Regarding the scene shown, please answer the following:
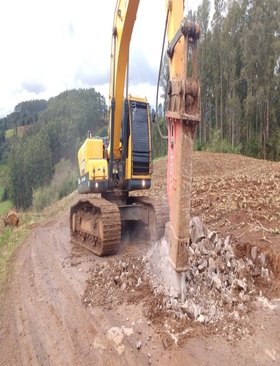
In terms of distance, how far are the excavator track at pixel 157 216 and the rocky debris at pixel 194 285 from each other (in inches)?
28.2

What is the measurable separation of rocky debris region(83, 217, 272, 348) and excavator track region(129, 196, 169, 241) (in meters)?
0.72

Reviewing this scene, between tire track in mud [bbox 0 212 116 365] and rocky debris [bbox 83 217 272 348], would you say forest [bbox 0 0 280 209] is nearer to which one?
tire track in mud [bbox 0 212 116 365]

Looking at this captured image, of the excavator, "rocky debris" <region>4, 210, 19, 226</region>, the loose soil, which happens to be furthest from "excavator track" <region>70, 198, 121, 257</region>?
"rocky debris" <region>4, 210, 19, 226</region>

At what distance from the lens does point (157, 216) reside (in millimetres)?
5949

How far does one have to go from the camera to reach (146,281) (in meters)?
4.52

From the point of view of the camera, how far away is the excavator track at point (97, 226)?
5.85m

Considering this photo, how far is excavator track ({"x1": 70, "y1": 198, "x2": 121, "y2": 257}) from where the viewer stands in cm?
585

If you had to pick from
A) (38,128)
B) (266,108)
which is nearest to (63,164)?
(38,128)

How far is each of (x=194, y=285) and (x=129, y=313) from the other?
2.74 feet

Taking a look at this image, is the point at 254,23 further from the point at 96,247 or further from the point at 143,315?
the point at 143,315

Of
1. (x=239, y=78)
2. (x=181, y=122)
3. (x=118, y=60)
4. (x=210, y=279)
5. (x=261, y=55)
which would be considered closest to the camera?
(x=181, y=122)

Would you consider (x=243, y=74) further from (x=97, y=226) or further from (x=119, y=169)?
(x=97, y=226)

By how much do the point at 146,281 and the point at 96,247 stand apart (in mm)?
2004

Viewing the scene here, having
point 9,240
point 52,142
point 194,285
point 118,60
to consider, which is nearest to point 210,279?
point 194,285
